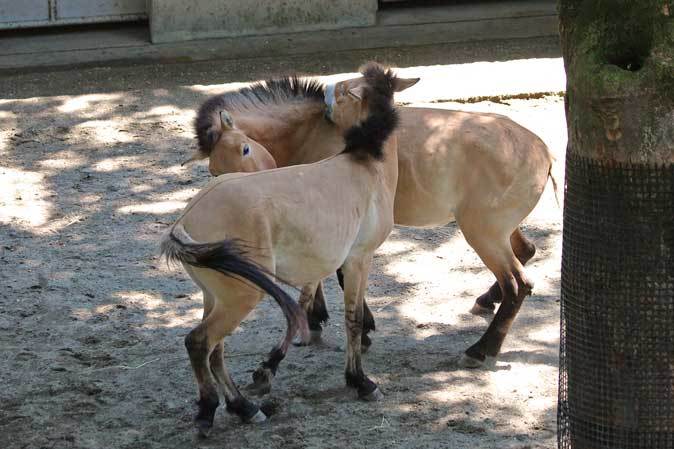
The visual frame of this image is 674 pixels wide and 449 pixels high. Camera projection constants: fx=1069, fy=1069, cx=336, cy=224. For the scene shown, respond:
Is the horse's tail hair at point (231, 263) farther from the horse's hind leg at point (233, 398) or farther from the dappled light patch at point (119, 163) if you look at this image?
the dappled light patch at point (119, 163)

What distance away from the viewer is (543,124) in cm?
864

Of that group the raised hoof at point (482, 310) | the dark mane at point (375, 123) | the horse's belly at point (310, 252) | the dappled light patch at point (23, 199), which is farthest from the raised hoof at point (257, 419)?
the dappled light patch at point (23, 199)

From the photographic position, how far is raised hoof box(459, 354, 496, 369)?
5504mm

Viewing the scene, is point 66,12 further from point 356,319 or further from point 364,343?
point 356,319

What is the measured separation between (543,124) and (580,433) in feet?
16.7

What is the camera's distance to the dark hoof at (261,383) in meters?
5.19

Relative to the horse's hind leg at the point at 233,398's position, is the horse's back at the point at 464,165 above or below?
above

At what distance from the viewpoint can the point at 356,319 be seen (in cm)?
515

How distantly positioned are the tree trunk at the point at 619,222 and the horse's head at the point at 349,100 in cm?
173

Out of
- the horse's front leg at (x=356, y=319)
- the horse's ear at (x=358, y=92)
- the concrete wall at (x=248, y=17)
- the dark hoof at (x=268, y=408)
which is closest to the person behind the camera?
the dark hoof at (x=268, y=408)

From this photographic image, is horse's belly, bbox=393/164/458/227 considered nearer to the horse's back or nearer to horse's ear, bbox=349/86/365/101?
the horse's back

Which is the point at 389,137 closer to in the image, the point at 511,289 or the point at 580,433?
the point at 511,289

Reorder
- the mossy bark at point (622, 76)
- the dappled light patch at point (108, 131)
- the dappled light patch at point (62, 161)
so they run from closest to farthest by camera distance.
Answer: the mossy bark at point (622, 76) → the dappled light patch at point (62, 161) → the dappled light patch at point (108, 131)

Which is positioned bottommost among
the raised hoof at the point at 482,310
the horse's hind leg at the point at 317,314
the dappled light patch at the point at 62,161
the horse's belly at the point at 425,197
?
the raised hoof at the point at 482,310
